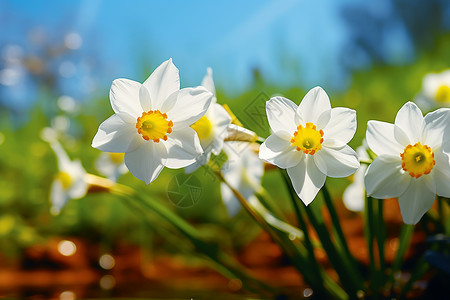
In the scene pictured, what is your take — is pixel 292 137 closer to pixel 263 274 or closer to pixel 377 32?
pixel 263 274

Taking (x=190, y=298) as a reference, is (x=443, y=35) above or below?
above

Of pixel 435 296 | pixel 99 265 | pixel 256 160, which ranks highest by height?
pixel 99 265

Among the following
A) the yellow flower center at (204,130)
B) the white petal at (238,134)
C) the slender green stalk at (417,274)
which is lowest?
the slender green stalk at (417,274)

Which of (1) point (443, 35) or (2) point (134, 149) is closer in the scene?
(2) point (134, 149)

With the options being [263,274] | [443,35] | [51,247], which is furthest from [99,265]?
[443,35]

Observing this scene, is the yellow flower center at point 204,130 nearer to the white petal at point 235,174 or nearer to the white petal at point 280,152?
the white petal at point 280,152

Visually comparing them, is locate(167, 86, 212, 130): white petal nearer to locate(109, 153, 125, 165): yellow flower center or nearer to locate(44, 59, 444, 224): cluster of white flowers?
locate(44, 59, 444, 224): cluster of white flowers

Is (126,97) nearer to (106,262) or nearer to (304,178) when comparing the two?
(304,178)

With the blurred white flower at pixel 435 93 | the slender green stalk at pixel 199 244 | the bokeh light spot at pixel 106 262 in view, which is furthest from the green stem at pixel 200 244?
the bokeh light spot at pixel 106 262

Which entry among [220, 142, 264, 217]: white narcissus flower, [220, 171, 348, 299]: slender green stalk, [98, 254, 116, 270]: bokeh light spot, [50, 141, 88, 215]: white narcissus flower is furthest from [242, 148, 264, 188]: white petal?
[98, 254, 116, 270]: bokeh light spot
